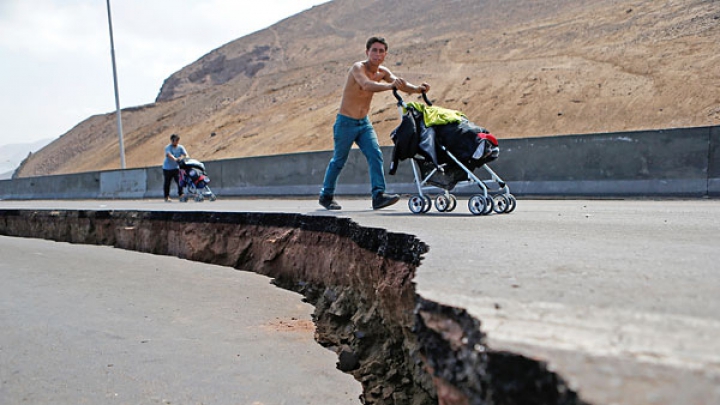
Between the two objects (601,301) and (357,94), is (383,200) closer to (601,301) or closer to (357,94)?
(357,94)

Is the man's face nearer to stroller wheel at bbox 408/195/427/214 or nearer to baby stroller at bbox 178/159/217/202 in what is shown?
stroller wheel at bbox 408/195/427/214

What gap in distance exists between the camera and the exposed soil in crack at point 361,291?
156 centimetres

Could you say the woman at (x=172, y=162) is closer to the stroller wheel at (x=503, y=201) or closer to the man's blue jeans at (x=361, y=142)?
the man's blue jeans at (x=361, y=142)

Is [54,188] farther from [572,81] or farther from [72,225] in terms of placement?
[572,81]

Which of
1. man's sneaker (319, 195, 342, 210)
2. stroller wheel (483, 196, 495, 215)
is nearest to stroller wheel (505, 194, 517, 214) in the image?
stroller wheel (483, 196, 495, 215)

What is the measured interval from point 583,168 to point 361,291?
7.69 m

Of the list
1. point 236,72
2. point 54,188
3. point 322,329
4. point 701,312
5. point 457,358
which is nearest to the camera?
point 457,358

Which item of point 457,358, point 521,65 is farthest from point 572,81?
point 457,358

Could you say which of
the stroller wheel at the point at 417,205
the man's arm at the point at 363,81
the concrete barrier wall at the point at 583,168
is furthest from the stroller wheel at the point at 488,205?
the concrete barrier wall at the point at 583,168

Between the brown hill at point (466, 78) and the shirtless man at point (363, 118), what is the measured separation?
18.0 metres

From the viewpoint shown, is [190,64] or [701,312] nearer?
[701,312]

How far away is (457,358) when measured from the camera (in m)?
1.71

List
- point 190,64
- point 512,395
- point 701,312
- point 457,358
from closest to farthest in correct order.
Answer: point 512,395, point 457,358, point 701,312, point 190,64

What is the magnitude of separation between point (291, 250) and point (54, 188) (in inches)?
814
